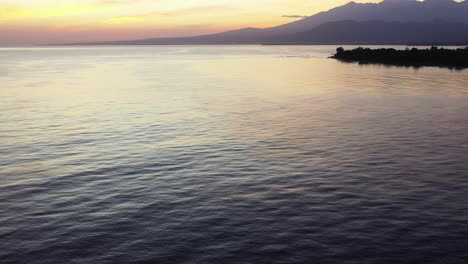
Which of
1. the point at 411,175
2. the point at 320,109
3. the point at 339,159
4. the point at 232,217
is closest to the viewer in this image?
the point at 232,217

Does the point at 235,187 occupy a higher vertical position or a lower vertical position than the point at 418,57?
lower

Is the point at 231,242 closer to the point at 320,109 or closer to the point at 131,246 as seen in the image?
the point at 131,246

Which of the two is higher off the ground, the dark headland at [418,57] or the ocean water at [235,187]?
the dark headland at [418,57]

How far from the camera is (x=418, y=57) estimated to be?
15500cm

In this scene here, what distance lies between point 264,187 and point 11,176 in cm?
1629

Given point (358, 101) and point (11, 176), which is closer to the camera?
point (11, 176)

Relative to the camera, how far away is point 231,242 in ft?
66.2

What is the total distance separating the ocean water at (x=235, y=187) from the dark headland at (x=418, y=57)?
9157cm

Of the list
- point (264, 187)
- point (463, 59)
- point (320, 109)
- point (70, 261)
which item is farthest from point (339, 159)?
point (463, 59)

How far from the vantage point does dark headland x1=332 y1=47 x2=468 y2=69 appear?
465 feet

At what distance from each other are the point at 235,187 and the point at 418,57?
470ft

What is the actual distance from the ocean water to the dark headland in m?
91.6

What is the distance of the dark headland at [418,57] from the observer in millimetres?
141750

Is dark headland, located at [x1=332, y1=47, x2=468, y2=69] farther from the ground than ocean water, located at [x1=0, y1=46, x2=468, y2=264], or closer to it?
farther from the ground
